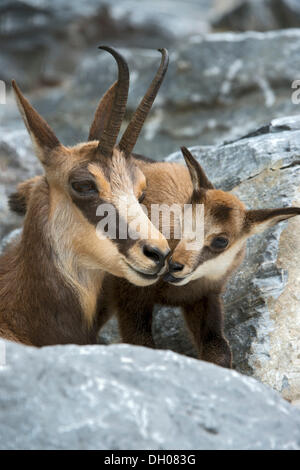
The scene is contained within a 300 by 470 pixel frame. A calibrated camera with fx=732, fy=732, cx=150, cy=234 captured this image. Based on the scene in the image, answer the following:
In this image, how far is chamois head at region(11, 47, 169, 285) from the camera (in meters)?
5.03

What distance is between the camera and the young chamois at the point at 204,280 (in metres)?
6.08

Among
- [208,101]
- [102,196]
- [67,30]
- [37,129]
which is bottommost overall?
[102,196]

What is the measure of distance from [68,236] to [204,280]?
4.80ft

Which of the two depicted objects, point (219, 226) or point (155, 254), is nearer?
point (155, 254)

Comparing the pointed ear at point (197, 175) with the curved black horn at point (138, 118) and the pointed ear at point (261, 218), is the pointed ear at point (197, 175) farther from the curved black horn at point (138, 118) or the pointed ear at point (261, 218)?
the curved black horn at point (138, 118)

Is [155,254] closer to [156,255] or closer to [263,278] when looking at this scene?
[156,255]

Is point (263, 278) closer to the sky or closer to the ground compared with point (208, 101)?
closer to the ground

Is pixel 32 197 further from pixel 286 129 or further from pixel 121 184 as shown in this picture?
pixel 286 129

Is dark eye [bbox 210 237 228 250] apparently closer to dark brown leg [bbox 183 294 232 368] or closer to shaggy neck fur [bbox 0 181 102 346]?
dark brown leg [bbox 183 294 232 368]

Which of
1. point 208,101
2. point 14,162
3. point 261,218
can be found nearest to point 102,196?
point 261,218

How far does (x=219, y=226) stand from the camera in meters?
6.12

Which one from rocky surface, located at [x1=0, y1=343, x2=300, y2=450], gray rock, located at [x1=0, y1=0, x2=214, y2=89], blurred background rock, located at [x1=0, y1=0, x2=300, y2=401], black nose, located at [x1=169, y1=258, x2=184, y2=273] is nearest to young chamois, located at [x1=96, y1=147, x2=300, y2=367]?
black nose, located at [x1=169, y1=258, x2=184, y2=273]

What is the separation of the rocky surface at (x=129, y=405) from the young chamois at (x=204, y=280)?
1892 mm
